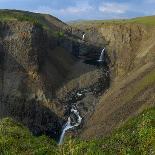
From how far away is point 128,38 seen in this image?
108 metres

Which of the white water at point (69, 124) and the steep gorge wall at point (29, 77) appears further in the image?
the steep gorge wall at point (29, 77)

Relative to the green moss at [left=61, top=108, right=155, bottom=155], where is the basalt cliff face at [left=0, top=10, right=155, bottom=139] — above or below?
below

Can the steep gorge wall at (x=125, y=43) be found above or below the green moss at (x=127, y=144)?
below

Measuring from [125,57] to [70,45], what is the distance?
1245 centimetres

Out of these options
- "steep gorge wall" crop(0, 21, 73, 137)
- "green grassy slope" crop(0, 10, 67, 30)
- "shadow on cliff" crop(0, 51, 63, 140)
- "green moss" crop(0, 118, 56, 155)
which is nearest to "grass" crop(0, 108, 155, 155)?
"green moss" crop(0, 118, 56, 155)

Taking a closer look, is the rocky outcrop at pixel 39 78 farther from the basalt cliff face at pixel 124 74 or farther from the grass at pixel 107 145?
the grass at pixel 107 145

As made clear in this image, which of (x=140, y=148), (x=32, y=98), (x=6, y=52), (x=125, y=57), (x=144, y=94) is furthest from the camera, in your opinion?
(x=125, y=57)

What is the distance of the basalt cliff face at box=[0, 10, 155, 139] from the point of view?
7892cm

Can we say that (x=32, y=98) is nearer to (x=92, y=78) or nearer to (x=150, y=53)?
(x=92, y=78)

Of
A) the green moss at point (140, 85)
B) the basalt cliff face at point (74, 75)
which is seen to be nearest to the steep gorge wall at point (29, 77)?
Answer: the basalt cliff face at point (74, 75)

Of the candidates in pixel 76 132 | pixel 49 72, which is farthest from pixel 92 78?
pixel 76 132

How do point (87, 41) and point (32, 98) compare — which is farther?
point (87, 41)

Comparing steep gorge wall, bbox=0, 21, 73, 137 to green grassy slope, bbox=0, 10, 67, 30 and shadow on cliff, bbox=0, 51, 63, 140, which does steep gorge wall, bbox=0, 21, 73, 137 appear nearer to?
shadow on cliff, bbox=0, 51, 63, 140

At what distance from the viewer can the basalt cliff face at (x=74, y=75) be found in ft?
259
